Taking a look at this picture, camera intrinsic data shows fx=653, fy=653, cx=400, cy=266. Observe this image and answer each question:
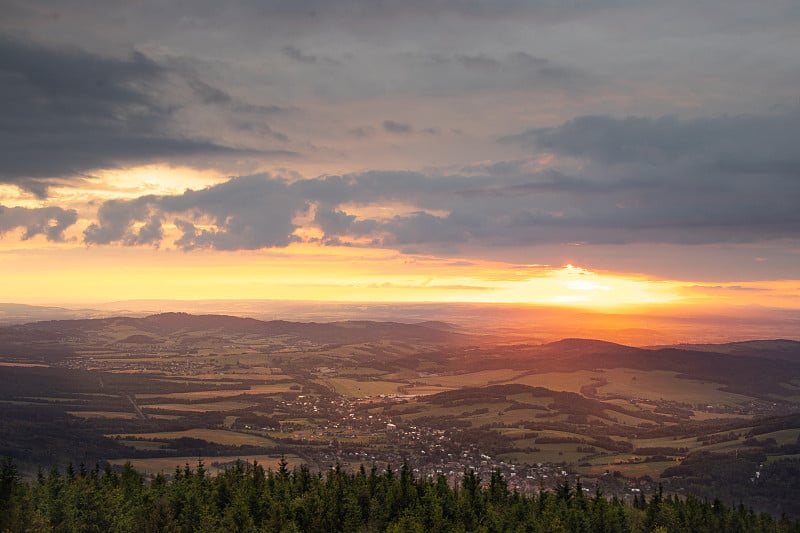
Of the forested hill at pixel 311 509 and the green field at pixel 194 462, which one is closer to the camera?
the forested hill at pixel 311 509

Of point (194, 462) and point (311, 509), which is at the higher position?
point (311, 509)

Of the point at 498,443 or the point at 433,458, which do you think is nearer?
the point at 433,458

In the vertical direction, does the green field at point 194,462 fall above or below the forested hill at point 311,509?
below

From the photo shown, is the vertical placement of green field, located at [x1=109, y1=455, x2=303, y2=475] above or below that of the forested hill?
below

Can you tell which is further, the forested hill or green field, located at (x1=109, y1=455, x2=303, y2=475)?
green field, located at (x1=109, y1=455, x2=303, y2=475)

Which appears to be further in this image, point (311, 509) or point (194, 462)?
point (194, 462)

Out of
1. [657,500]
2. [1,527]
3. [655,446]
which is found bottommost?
[655,446]

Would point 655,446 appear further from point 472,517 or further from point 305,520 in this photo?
point 305,520

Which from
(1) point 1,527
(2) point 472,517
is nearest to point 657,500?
(2) point 472,517
